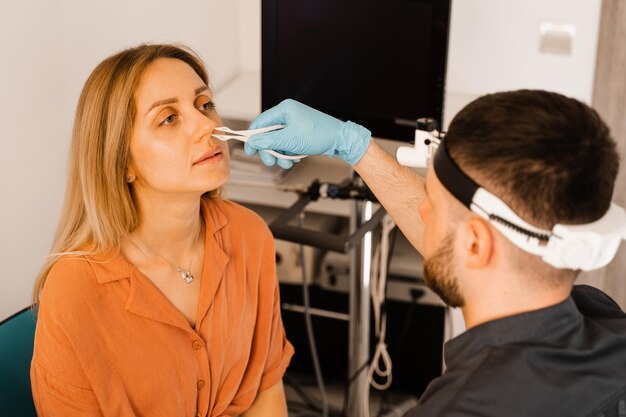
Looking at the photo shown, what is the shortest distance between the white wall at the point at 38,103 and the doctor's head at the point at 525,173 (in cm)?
120

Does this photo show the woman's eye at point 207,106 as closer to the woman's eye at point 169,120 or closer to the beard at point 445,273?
the woman's eye at point 169,120

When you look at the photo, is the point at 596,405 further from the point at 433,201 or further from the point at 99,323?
the point at 99,323

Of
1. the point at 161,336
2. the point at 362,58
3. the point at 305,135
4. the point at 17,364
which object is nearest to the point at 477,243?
the point at 305,135

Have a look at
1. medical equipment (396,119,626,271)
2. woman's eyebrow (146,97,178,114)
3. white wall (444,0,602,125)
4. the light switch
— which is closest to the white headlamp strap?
medical equipment (396,119,626,271)

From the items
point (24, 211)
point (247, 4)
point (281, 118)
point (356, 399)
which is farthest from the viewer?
point (247, 4)

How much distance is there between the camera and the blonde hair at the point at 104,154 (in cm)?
169

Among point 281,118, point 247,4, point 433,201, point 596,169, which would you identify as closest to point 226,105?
point 247,4

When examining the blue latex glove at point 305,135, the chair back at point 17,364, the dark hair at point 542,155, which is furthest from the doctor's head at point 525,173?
the chair back at point 17,364

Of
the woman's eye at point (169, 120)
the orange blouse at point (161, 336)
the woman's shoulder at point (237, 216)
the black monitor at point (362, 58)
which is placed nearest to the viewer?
the orange blouse at point (161, 336)

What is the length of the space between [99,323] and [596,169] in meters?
0.97

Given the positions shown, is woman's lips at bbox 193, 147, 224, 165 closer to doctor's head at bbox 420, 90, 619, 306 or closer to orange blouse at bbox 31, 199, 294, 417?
orange blouse at bbox 31, 199, 294, 417

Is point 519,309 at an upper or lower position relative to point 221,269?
upper

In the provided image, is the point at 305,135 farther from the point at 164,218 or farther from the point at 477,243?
the point at 477,243

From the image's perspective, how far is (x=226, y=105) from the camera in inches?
107
